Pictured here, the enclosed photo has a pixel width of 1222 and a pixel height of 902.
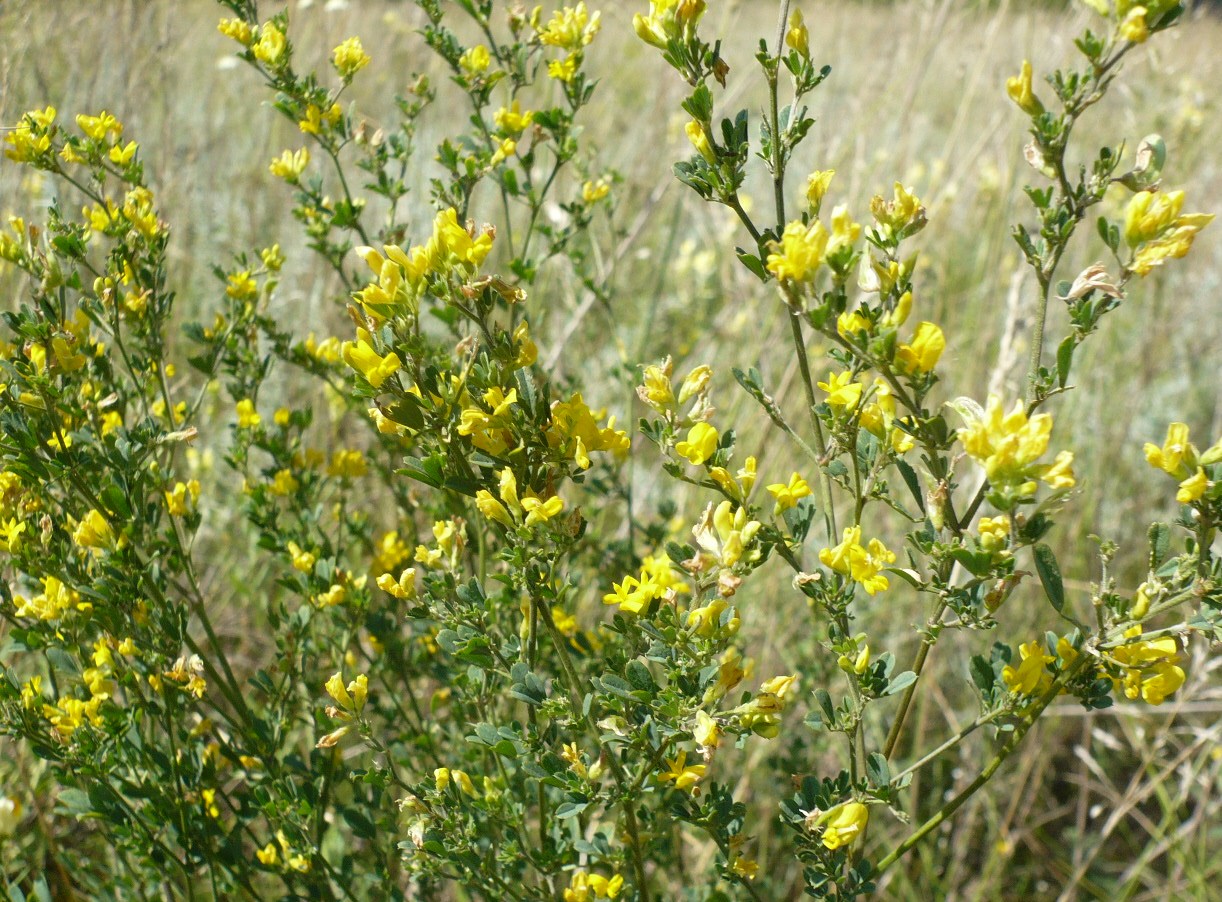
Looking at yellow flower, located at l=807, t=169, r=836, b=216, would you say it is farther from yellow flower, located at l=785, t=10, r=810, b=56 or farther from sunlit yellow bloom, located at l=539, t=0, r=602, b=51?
sunlit yellow bloom, located at l=539, t=0, r=602, b=51

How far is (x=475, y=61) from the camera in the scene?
52.8 inches

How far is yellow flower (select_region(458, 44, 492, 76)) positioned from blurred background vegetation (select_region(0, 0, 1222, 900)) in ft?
1.49

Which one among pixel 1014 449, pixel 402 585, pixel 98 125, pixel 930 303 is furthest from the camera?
pixel 930 303

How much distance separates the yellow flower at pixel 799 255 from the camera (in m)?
0.77

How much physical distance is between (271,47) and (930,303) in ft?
7.33

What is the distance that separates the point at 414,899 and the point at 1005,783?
1.45 metres

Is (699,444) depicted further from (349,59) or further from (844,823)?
(349,59)

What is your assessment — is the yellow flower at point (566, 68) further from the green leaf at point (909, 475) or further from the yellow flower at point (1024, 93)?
the green leaf at point (909, 475)

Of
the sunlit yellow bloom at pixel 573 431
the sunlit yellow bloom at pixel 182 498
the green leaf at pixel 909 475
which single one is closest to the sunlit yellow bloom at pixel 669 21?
the sunlit yellow bloom at pixel 573 431

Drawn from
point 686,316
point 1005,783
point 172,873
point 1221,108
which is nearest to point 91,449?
point 172,873

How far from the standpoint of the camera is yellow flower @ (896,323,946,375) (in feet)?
2.55

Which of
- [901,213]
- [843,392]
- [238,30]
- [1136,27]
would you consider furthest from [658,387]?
[238,30]

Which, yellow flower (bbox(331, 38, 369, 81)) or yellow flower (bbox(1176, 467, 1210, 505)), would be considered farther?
yellow flower (bbox(331, 38, 369, 81))

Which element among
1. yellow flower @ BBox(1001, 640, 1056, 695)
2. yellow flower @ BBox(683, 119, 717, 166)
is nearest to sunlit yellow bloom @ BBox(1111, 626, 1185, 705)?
yellow flower @ BBox(1001, 640, 1056, 695)
